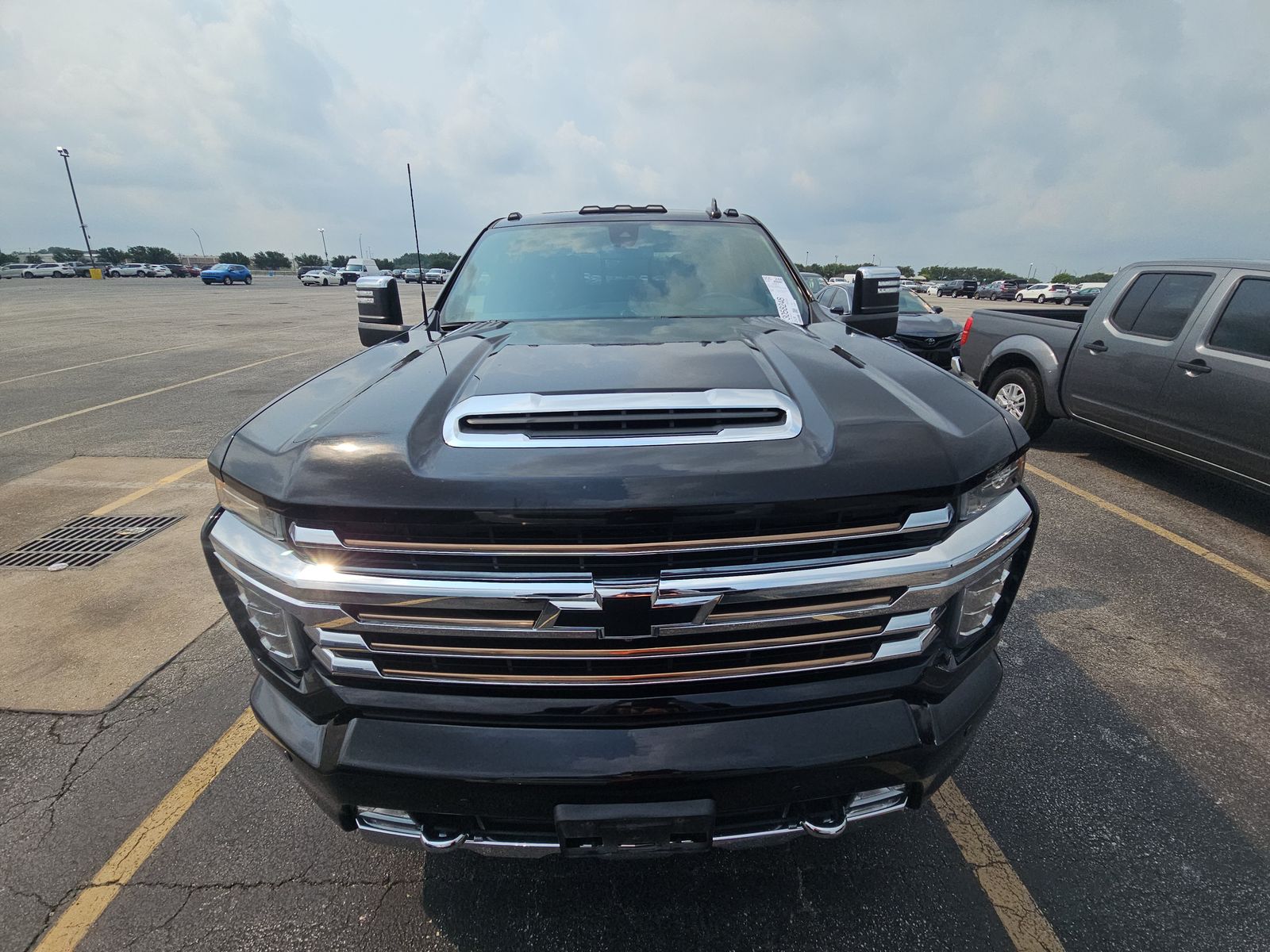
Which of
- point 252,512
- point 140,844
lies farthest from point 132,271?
Answer: point 252,512

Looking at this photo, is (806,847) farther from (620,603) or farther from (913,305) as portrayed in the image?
(913,305)

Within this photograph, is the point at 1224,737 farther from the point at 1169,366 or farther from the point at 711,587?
the point at 1169,366

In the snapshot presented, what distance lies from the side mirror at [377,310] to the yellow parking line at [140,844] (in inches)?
70.6

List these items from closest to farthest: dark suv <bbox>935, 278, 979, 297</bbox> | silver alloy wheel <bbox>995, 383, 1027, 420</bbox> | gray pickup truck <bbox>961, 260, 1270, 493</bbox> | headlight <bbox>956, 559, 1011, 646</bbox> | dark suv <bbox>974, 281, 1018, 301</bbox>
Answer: headlight <bbox>956, 559, 1011, 646</bbox>, gray pickup truck <bbox>961, 260, 1270, 493</bbox>, silver alloy wheel <bbox>995, 383, 1027, 420</bbox>, dark suv <bbox>974, 281, 1018, 301</bbox>, dark suv <bbox>935, 278, 979, 297</bbox>

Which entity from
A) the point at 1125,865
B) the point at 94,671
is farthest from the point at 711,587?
the point at 94,671

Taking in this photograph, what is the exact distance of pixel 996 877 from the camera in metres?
2.10

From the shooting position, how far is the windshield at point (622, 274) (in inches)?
114

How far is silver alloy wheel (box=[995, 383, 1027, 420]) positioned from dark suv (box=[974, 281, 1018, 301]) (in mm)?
50232

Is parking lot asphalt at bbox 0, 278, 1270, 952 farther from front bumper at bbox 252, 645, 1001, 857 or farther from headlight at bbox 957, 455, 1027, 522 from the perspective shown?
headlight at bbox 957, 455, 1027, 522

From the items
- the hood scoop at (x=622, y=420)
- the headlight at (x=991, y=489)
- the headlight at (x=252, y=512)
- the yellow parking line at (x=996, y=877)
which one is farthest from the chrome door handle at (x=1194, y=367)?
the headlight at (x=252, y=512)

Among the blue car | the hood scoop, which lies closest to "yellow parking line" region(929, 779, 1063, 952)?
the hood scoop

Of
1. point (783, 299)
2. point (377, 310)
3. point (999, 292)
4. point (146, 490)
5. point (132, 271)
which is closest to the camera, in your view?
point (783, 299)

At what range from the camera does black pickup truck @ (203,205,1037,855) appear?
143 cm

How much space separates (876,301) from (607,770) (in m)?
2.59
